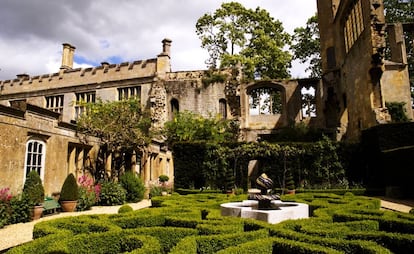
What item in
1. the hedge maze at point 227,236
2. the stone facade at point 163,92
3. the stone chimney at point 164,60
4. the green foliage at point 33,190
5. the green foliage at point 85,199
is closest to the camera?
the hedge maze at point 227,236

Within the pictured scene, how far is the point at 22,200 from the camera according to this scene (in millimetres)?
9211

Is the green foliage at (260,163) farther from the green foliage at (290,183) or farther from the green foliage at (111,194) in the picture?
the green foliage at (111,194)

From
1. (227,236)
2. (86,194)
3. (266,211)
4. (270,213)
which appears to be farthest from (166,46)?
(227,236)

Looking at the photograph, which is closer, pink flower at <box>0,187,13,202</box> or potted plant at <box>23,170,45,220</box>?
pink flower at <box>0,187,13,202</box>

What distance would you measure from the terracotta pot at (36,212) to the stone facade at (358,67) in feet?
52.1

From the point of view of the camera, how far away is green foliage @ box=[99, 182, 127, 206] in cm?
1341

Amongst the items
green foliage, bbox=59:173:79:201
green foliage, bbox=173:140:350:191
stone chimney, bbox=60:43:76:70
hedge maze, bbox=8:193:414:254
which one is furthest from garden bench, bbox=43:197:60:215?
stone chimney, bbox=60:43:76:70

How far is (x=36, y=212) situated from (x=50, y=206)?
3.09 feet

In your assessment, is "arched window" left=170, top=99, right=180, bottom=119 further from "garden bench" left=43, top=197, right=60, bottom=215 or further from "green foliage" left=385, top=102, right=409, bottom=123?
"green foliage" left=385, top=102, right=409, bottom=123

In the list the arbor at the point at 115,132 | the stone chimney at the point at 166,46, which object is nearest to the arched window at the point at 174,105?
the stone chimney at the point at 166,46

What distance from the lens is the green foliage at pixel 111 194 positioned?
1341 centimetres

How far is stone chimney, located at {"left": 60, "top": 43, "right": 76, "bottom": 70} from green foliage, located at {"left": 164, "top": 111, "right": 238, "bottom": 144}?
14034 millimetres

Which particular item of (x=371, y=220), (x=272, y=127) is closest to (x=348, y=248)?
(x=371, y=220)

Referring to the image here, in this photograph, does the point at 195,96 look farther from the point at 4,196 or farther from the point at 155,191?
the point at 4,196
